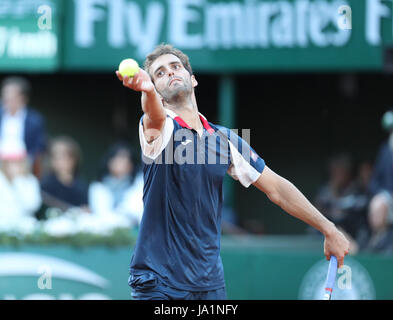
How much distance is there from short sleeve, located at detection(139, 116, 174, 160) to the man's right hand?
1.13 feet

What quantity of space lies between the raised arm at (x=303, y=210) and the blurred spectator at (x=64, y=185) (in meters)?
5.24

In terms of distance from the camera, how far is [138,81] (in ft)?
12.5

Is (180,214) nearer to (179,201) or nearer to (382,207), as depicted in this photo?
(179,201)

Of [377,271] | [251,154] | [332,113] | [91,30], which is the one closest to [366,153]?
[332,113]

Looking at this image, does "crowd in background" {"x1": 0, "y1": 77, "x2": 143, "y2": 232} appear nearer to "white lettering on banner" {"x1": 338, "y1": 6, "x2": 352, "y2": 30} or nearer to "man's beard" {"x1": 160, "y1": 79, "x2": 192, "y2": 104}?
"white lettering on banner" {"x1": 338, "y1": 6, "x2": 352, "y2": 30}

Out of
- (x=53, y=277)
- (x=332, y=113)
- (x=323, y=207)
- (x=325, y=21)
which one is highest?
(x=325, y=21)

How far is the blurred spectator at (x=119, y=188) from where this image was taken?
926cm

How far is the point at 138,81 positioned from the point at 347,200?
6171 millimetres

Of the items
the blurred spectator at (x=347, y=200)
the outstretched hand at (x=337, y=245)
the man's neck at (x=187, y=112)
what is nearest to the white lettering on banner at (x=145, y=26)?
the blurred spectator at (x=347, y=200)

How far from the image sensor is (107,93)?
12.8 m

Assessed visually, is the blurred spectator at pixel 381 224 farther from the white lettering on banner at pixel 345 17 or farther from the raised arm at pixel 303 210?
the raised arm at pixel 303 210

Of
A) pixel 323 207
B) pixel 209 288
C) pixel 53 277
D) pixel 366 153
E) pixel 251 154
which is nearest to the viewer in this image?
pixel 209 288

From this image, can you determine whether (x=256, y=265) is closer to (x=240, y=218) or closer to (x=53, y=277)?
(x=53, y=277)

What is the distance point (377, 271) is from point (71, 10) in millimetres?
5006
